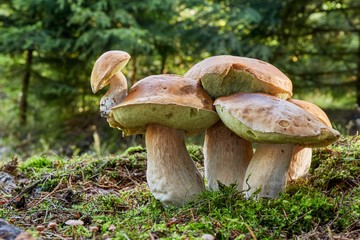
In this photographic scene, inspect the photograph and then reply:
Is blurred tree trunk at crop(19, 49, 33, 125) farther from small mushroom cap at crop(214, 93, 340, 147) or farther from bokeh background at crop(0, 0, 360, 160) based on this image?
small mushroom cap at crop(214, 93, 340, 147)

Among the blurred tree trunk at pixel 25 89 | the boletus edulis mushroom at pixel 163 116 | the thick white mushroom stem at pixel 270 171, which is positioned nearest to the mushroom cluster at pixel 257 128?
the thick white mushroom stem at pixel 270 171

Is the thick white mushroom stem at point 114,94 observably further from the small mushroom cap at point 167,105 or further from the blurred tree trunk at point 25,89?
the blurred tree trunk at point 25,89

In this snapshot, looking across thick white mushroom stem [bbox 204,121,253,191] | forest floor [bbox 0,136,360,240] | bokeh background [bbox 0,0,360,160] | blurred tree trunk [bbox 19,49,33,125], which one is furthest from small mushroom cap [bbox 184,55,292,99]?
blurred tree trunk [bbox 19,49,33,125]

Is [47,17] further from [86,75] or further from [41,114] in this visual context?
[41,114]

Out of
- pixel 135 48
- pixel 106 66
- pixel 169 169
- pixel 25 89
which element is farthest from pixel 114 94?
pixel 25 89

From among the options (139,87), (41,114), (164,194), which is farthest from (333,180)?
(41,114)

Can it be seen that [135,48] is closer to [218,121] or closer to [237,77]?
[218,121]
